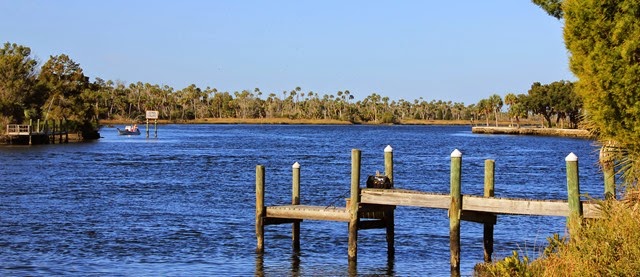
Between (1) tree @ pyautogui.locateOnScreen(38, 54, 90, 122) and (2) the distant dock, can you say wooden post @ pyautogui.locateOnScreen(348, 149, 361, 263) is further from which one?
(2) the distant dock

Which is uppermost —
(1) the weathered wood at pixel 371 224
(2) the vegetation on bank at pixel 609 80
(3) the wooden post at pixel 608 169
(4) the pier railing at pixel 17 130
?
(2) the vegetation on bank at pixel 609 80

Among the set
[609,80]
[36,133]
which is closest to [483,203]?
[609,80]

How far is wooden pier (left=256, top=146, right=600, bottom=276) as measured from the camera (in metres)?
20.0

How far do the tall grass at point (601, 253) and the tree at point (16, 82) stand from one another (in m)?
93.4

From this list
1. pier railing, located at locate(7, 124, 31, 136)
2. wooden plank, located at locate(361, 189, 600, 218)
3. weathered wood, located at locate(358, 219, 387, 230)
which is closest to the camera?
wooden plank, located at locate(361, 189, 600, 218)

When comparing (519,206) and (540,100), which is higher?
(540,100)

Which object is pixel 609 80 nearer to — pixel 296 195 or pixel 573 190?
pixel 573 190

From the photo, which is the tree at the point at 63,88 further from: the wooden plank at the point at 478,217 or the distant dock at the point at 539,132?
the wooden plank at the point at 478,217

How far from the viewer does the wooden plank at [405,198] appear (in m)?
22.1

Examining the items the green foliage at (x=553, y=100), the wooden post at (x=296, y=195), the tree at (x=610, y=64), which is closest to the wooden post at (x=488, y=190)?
the tree at (x=610, y=64)

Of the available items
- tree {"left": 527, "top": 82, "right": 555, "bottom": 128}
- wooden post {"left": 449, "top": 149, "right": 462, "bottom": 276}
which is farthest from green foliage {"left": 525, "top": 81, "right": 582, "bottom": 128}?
→ wooden post {"left": 449, "top": 149, "right": 462, "bottom": 276}

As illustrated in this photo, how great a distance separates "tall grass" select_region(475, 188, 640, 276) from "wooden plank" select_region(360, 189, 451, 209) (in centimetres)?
541

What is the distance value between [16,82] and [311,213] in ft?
301

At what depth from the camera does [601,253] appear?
14586 mm
